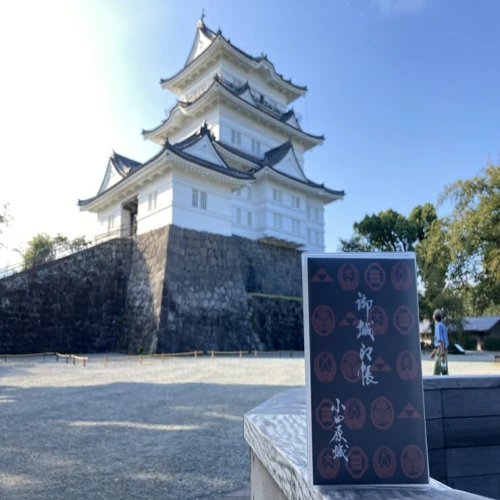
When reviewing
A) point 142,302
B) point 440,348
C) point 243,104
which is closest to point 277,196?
point 243,104

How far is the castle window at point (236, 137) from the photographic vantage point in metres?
24.0

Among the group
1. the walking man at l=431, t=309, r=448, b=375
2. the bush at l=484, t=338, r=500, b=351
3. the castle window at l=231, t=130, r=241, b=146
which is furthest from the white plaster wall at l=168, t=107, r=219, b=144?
the bush at l=484, t=338, r=500, b=351

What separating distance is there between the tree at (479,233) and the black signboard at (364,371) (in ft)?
46.7

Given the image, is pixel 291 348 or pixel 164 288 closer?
pixel 164 288

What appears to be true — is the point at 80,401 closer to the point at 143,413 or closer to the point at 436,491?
the point at 143,413

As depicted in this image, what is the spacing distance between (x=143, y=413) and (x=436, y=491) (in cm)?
528

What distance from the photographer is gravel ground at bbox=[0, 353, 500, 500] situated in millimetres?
3262

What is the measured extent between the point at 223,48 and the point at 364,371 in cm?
2707

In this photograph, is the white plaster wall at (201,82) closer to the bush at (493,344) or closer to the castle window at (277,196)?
the castle window at (277,196)

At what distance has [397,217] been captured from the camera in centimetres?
3172

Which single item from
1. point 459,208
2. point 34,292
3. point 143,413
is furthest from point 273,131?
point 143,413

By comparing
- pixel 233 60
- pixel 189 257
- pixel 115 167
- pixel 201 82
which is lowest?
pixel 189 257

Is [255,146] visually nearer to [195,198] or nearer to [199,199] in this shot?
[199,199]

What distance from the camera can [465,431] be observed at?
3.03 metres
